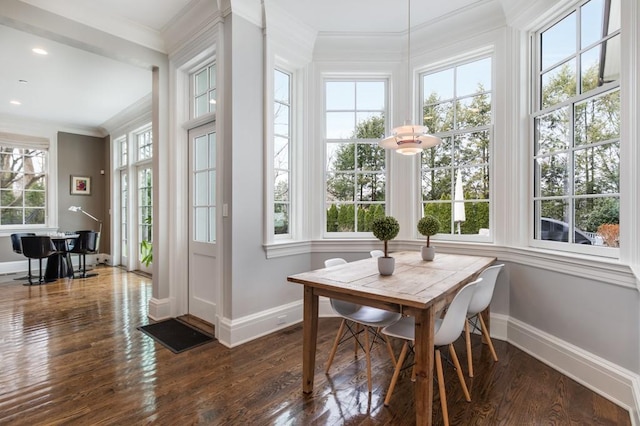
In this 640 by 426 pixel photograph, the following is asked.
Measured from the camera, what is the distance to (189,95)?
12.0 ft

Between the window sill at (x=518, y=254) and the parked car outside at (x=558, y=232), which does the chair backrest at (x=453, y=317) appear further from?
the parked car outside at (x=558, y=232)

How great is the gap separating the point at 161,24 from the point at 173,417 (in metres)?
3.69

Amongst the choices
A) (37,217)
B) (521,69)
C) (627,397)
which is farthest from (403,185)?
(37,217)

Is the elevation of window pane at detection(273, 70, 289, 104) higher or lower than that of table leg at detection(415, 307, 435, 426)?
higher

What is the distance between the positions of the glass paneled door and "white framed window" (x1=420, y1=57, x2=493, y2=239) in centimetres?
235

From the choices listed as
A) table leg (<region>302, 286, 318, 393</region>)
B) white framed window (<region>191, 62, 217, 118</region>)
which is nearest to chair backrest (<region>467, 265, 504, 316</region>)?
table leg (<region>302, 286, 318, 393</region>)

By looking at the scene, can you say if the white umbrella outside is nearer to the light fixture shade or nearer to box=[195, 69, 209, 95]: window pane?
the light fixture shade

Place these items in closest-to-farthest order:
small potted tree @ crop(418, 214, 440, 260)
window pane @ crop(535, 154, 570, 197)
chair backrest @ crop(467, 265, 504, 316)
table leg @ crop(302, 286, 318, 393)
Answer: table leg @ crop(302, 286, 318, 393) → chair backrest @ crop(467, 265, 504, 316) → window pane @ crop(535, 154, 570, 197) → small potted tree @ crop(418, 214, 440, 260)

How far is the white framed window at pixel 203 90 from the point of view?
3.37 metres

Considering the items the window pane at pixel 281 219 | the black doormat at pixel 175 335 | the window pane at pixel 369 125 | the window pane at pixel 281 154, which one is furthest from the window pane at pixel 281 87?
the black doormat at pixel 175 335

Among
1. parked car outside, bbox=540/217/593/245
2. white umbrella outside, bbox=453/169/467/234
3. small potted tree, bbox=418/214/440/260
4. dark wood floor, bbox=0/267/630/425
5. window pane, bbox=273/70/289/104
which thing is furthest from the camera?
window pane, bbox=273/70/289/104

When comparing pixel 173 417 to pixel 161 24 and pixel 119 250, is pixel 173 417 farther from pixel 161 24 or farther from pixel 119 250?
pixel 119 250

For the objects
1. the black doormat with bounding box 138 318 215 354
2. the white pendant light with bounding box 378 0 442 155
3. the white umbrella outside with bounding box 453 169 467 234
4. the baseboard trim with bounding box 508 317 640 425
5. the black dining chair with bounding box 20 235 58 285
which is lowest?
the black doormat with bounding box 138 318 215 354

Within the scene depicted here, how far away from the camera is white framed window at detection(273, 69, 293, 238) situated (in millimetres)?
3350
